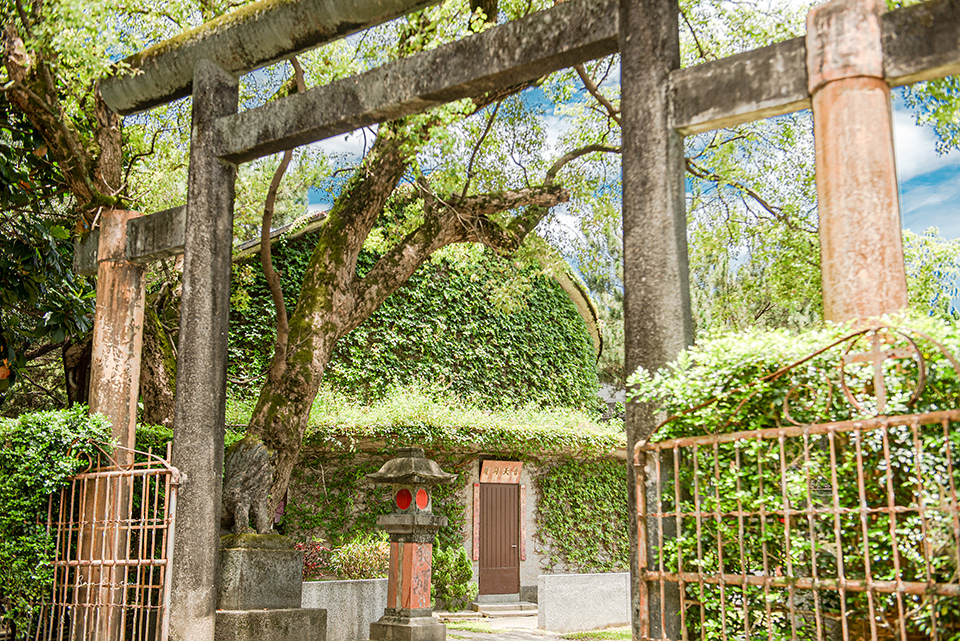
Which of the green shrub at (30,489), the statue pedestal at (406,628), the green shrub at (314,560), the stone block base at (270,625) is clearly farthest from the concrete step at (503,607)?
the green shrub at (30,489)

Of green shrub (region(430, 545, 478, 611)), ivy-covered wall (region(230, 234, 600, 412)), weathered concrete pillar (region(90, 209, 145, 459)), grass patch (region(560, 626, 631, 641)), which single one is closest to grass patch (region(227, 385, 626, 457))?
ivy-covered wall (region(230, 234, 600, 412))

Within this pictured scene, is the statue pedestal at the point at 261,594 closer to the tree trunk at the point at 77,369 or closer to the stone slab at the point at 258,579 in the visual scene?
the stone slab at the point at 258,579

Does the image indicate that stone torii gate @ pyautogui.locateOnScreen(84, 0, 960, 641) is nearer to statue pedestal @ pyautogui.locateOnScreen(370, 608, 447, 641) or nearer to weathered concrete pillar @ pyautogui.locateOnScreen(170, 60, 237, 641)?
weathered concrete pillar @ pyautogui.locateOnScreen(170, 60, 237, 641)

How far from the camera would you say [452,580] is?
553 inches

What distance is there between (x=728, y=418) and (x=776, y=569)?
0.71 meters

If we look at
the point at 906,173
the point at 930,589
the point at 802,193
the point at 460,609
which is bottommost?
the point at 460,609

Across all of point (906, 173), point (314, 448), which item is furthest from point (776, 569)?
point (906, 173)

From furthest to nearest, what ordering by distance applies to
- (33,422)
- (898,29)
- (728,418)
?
(33,422)
(898,29)
(728,418)

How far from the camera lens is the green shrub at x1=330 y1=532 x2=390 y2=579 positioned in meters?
12.2

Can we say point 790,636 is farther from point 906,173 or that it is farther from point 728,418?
point 906,173

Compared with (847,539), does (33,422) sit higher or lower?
higher

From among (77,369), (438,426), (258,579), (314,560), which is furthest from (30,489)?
(438,426)

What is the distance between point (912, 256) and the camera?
386 inches

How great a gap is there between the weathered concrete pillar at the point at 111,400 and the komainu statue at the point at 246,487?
85cm
